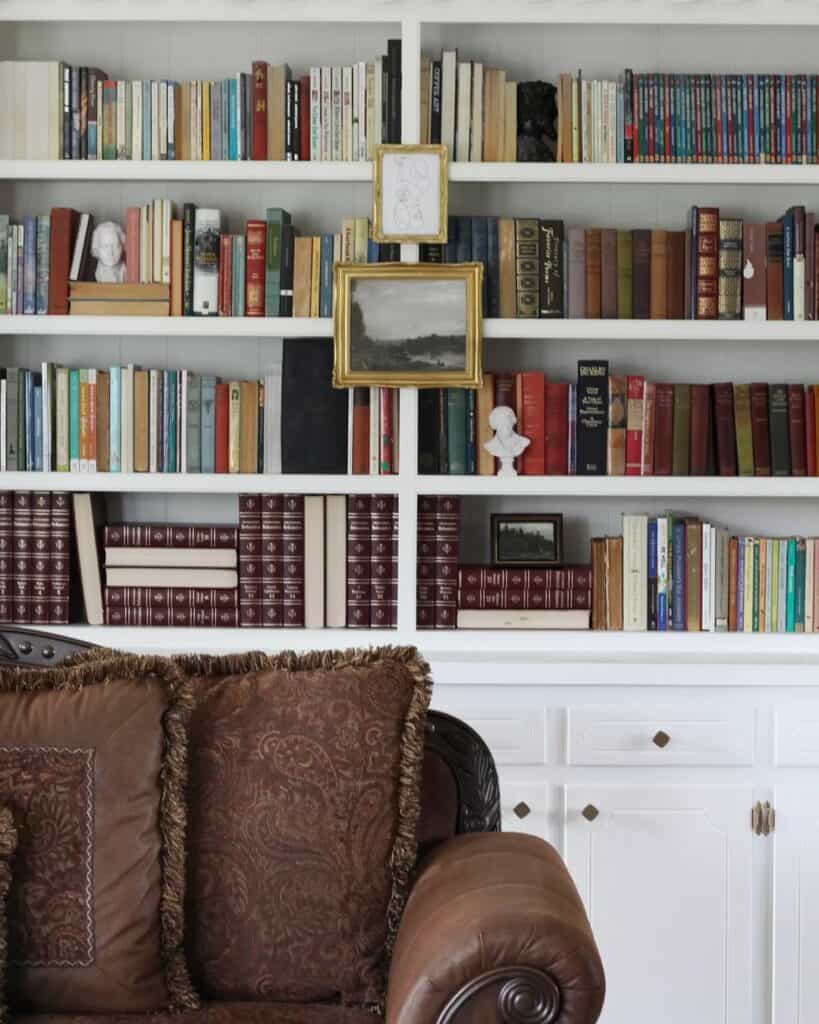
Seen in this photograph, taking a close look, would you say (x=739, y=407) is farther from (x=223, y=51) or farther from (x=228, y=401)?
(x=223, y=51)

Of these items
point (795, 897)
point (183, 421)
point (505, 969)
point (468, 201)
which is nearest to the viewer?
point (505, 969)

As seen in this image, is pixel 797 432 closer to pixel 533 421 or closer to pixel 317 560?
pixel 533 421

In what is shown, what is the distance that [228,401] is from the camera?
2990 mm

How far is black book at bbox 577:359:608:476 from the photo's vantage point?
2965 mm

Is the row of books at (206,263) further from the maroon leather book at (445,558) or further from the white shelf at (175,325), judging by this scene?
the maroon leather book at (445,558)

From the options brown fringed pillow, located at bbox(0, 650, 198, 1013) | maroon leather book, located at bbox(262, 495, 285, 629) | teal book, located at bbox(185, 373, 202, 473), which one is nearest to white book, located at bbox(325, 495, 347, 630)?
maroon leather book, located at bbox(262, 495, 285, 629)

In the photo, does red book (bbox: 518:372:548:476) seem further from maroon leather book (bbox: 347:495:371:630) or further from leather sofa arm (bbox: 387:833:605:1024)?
leather sofa arm (bbox: 387:833:605:1024)

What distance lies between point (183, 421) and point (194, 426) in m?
0.03

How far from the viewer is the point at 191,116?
296 cm

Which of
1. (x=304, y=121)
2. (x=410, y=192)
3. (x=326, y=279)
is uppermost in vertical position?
(x=304, y=121)

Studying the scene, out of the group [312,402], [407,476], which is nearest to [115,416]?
[312,402]

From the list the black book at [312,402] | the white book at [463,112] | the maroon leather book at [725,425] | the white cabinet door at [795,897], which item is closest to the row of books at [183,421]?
the black book at [312,402]

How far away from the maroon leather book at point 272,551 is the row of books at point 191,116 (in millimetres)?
788

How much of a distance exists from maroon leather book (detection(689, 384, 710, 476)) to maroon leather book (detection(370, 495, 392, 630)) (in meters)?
0.70
